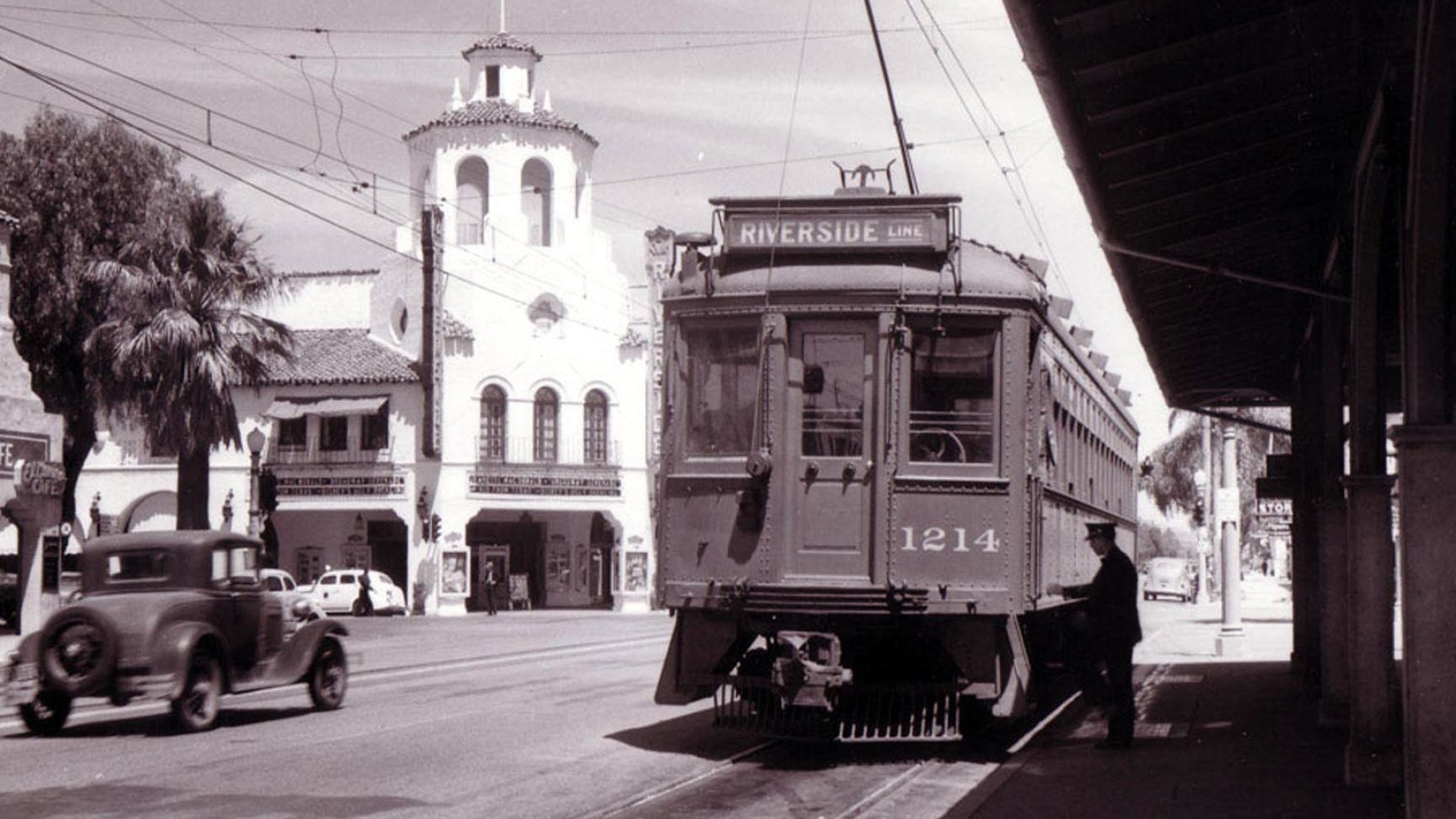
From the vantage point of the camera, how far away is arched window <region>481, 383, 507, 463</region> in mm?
54656

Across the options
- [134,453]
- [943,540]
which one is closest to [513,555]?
[134,453]

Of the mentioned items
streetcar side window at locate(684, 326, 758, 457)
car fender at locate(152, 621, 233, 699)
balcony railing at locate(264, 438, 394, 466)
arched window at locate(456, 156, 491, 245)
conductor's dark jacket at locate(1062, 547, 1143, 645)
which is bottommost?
car fender at locate(152, 621, 233, 699)

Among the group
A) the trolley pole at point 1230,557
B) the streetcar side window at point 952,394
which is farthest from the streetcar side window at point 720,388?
the trolley pole at point 1230,557

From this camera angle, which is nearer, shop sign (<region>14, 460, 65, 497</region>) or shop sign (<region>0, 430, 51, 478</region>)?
shop sign (<region>0, 430, 51, 478</region>)

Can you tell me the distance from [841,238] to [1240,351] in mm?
9747

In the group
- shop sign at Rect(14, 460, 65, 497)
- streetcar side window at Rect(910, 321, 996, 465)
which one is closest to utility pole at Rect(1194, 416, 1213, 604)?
shop sign at Rect(14, 460, 65, 497)

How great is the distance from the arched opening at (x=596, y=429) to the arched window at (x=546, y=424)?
91 cm

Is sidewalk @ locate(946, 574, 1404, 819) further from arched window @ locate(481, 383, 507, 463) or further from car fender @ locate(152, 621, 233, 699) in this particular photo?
arched window @ locate(481, 383, 507, 463)

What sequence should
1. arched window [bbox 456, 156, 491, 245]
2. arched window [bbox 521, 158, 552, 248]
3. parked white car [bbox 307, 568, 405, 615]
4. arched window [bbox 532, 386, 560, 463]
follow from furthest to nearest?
arched window [bbox 521, 158, 552, 248] < arched window [bbox 456, 156, 491, 245] < arched window [bbox 532, 386, 560, 463] < parked white car [bbox 307, 568, 405, 615]

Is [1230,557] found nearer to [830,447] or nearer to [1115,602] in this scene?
[1115,602]

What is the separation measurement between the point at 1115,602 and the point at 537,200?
44047mm

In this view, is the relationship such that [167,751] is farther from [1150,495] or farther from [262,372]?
[1150,495]

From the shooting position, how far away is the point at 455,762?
12711 mm

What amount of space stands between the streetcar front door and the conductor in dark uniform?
2237 mm
